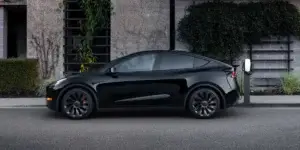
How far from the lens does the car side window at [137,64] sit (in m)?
10.7

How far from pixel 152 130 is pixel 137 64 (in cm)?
206

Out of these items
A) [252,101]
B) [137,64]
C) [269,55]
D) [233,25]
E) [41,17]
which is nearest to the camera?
[137,64]

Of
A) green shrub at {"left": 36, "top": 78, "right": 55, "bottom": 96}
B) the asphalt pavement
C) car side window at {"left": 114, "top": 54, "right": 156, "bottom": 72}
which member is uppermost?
car side window at {"left": 114, "top": 54, "right": 156, "bottom": 72}

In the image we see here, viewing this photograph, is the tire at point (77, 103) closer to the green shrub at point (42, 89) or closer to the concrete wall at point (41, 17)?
the green shrub at point (42, 89)

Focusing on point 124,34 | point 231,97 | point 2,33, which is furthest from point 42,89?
point 231,97

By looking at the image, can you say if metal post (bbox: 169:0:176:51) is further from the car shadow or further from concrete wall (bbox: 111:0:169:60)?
the car shadow

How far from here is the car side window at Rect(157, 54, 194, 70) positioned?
1078cm

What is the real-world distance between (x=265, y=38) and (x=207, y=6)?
2.25 metres

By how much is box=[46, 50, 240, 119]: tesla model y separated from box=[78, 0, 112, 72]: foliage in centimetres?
578

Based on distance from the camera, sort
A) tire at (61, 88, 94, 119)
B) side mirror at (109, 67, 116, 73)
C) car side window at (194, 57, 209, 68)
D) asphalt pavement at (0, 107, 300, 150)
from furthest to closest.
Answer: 1. car side window at (194, 57, 209, 68)
2. side mirror at (109, 67, 116, 73)
3. tire at (61, 88, 94, 119)
4. asphalt pavement at (0, 107, 300, 150)

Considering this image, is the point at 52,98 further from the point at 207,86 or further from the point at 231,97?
the point at 231,97

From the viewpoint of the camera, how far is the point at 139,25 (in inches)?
659

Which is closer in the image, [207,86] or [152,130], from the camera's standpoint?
[152,130]

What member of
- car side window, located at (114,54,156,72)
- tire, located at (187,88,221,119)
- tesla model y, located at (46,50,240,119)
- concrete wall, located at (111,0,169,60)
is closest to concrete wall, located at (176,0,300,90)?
concrete wall, located at (111,0,169,60)
